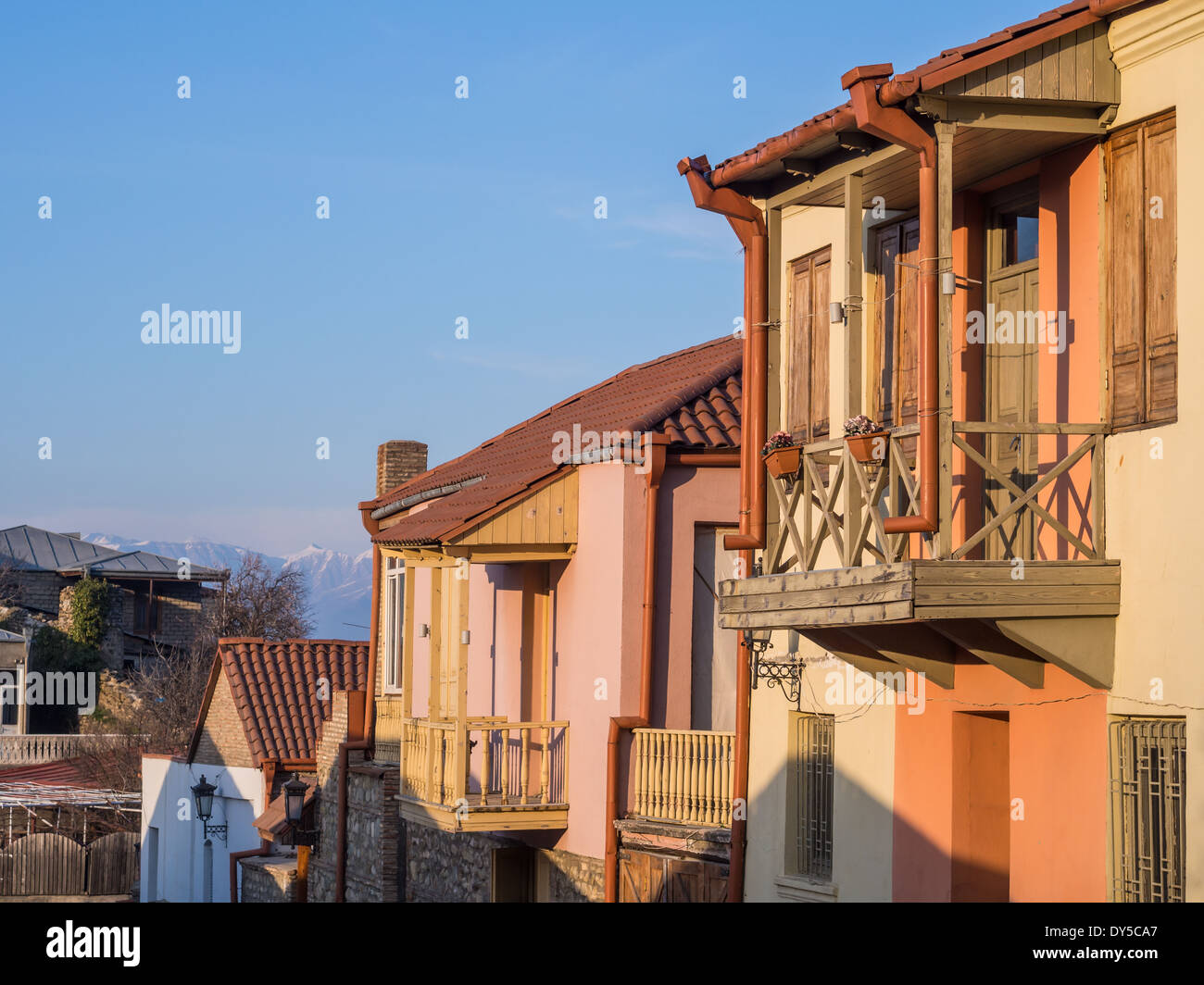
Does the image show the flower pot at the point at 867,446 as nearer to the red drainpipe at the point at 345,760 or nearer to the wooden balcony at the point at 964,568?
the wooden balcony at the point at 964,568

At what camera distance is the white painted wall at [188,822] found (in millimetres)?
26594

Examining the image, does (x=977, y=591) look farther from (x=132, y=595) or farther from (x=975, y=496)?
(x=132, y=595)

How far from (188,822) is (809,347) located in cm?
2038

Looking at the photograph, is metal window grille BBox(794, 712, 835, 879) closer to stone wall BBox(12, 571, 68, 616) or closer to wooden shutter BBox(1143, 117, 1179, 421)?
wooden shutter BBox(1143, 117, 1179, 421)

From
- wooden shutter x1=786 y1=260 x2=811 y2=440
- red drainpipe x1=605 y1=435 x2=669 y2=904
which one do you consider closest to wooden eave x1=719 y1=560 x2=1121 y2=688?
wooden shutter x1=786 y1=260 x2=811 y2=440

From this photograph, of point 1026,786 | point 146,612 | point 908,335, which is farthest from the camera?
point 146,612

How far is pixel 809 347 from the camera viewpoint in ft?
40.9

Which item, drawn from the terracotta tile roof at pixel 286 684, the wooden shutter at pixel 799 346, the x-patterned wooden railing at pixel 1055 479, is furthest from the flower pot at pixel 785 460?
the terracotta tile roof at pixel 286 684

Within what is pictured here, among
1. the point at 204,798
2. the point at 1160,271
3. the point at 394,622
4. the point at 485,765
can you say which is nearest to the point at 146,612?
the point at 204,798

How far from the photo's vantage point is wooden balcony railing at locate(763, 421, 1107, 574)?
8812mm

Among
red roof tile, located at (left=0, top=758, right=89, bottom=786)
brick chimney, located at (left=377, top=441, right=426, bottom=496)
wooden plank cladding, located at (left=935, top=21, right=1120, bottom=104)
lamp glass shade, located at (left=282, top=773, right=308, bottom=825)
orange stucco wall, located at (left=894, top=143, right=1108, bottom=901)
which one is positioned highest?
wooden plank cladding, located at (left=935, top=21, right=1120, bottom=104)

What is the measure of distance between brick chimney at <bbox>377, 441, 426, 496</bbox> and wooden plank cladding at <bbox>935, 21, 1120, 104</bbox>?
1642 centimetres
